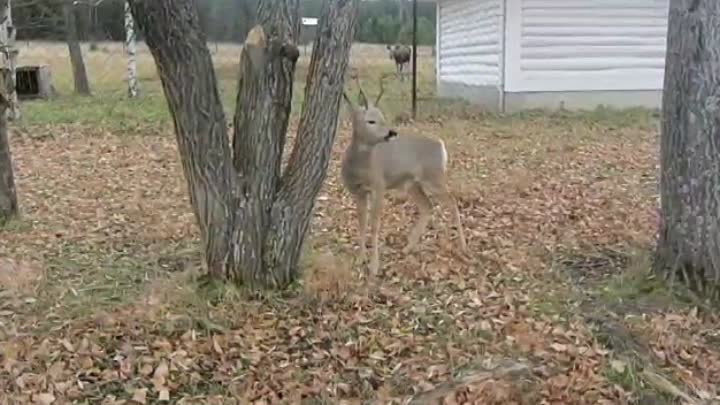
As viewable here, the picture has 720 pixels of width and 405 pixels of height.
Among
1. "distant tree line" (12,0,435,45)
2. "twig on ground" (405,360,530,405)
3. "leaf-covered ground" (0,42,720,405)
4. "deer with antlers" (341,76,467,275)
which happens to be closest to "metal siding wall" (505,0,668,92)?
"distant tree line" (12,0,435,45)

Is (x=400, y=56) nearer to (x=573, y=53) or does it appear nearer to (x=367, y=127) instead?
(x=573, y=53)

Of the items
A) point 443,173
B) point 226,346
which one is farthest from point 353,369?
point 443,173

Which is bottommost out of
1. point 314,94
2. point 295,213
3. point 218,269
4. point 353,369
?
point 353,369

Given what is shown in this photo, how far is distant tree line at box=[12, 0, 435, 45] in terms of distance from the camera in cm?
763

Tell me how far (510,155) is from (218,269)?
6.50m

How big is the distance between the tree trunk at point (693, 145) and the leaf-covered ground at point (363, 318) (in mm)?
217

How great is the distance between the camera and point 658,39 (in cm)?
1664

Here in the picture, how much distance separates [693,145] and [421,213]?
202 cm

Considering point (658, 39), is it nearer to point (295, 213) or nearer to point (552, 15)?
point (552, 15)

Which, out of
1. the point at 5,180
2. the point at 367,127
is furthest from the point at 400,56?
the point at 367,127

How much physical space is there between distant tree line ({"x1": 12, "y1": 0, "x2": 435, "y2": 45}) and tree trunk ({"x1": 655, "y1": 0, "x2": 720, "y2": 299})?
9.57 ft

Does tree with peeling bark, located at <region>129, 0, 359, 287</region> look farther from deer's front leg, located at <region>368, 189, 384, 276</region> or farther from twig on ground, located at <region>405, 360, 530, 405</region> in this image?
twig on ground, located at <region>405, 360, 530, 405</region>

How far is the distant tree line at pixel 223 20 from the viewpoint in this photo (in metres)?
7.63

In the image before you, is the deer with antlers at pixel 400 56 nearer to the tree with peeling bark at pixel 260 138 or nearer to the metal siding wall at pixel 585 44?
the metal siding wall at pixel 585 44
